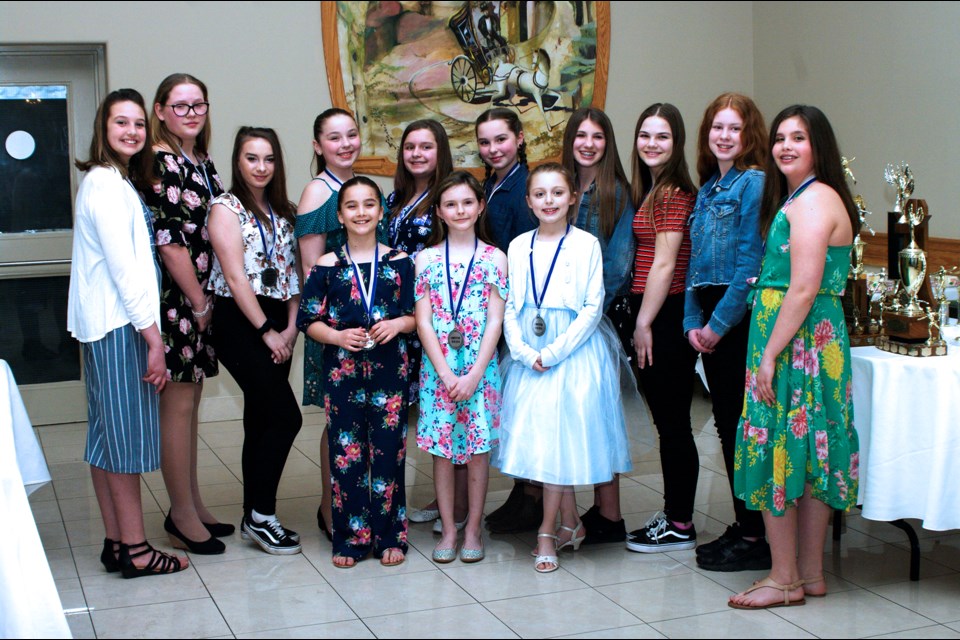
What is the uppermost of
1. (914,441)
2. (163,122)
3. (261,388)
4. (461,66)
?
(461,66)

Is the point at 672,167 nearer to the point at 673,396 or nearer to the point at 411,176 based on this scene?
the point at 673,396

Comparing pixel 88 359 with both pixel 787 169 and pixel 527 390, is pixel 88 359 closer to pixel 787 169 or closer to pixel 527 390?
pixel 527 390

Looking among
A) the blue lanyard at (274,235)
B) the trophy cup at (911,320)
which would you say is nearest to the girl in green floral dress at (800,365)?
the trophy cup at (911,320)

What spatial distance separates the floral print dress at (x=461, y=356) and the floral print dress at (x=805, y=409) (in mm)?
888

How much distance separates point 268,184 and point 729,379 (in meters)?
1.71

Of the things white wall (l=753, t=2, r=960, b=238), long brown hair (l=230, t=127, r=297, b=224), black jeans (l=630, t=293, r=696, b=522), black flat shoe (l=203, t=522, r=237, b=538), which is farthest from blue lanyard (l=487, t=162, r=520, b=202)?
white wall (l=753, t=2, r=960, b=238)

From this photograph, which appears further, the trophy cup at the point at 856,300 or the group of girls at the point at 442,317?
the trophy cup at the point at 856,300

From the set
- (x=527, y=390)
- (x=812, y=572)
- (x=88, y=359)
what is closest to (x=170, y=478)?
(x=88, y=359)

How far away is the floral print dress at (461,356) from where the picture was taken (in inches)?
139

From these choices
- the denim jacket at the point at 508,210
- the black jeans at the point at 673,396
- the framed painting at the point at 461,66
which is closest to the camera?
the black jeans at the point at 673,396

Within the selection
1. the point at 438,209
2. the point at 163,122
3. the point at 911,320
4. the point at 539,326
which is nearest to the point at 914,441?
the point at 911,320

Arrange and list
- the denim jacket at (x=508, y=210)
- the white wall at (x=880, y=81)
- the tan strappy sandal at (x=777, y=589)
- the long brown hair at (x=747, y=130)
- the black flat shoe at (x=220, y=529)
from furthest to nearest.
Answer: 1. the white wall at (x=880, y=81)
2. the black flat shoe at (x=220, y=529)
3. the denim jacket at (x=508, y=210)
4. the long brown hair at (x=747, y=130)
5. the tan strappy sandal at (x=777, y=589)

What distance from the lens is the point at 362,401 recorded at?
352 cm

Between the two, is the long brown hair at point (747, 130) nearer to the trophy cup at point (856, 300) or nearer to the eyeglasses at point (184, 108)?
the trophy cup at point (856, 300)
